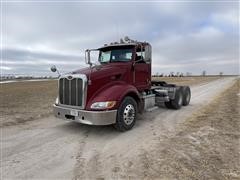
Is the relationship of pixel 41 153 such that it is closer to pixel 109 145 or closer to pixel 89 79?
pixel 109 145

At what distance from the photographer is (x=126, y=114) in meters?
6.45

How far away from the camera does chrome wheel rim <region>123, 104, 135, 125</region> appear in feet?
21.1

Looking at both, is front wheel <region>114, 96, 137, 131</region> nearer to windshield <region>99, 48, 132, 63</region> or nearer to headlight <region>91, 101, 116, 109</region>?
headlight <region>91, 101, 116, 109</region>

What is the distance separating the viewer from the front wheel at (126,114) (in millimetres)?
6234

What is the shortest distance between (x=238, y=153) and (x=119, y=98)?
3.07 meters

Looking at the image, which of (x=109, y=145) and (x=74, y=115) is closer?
(x=109, y=145)

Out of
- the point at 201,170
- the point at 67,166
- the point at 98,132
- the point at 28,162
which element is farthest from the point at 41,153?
the point at 201,170

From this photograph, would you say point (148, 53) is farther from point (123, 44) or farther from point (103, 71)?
point (103, 71)

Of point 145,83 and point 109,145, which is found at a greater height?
point 145,83

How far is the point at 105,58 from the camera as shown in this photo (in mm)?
7953

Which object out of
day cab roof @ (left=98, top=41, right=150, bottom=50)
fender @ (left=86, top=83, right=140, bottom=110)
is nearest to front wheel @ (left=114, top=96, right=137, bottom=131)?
fender @ (left=86, top=83, right=140, bottom=110)

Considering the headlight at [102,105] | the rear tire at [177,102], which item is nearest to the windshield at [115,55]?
the headlight at [102,105]

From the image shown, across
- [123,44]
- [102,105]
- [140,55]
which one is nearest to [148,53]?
[140,55]

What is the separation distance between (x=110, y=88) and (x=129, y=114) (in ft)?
3.11
